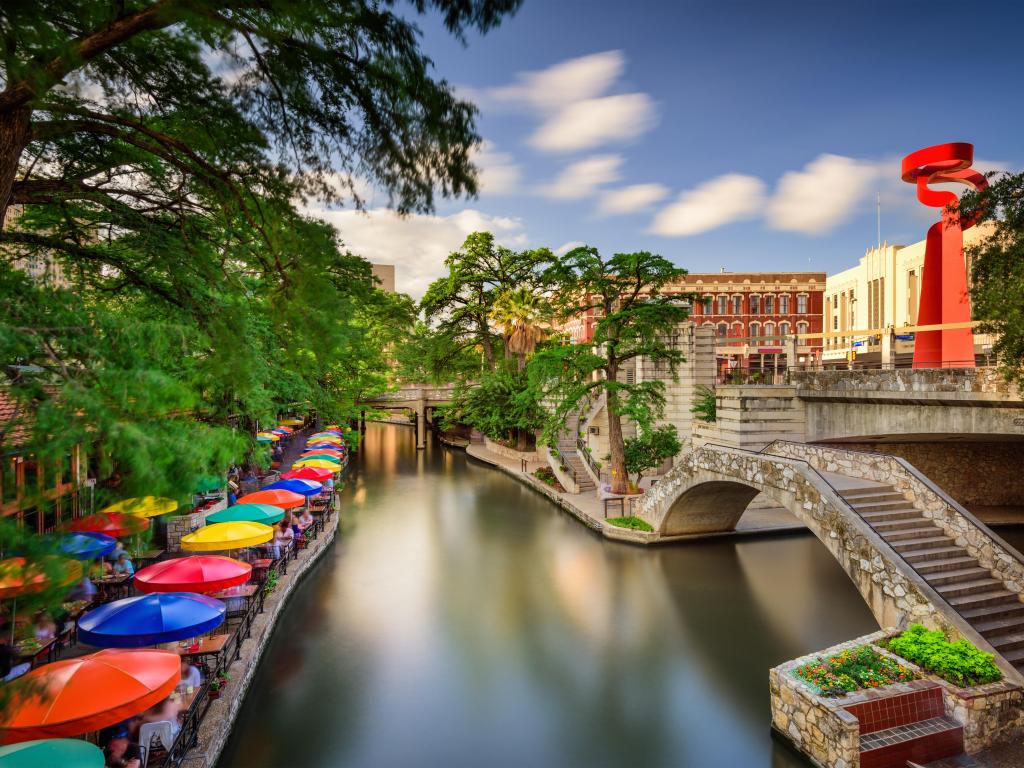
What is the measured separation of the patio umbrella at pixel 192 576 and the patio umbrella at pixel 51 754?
4.72 m

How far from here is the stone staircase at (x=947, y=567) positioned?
10.7 meters

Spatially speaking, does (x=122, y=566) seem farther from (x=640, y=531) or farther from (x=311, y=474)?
(x=640, y=531)

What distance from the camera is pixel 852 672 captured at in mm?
9562

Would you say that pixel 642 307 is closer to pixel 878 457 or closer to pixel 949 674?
pixel 878 457

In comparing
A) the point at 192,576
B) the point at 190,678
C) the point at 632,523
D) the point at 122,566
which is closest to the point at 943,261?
the point at 632,523

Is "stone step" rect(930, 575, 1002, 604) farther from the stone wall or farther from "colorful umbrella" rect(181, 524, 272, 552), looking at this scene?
the stone wall

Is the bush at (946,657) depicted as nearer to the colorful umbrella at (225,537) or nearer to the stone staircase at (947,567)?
the stone staircase at (947,567)

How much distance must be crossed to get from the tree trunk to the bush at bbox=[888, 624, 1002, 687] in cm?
1360

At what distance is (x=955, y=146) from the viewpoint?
920 inches

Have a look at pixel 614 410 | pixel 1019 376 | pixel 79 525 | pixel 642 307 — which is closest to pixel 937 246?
pixel 642 307

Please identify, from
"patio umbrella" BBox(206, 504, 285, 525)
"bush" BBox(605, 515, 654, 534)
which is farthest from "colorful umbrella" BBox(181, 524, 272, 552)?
"bush" BBox(605, 515, 654, 534)

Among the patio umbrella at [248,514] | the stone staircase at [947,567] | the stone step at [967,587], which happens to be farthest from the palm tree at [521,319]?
the stone step at [967,587]

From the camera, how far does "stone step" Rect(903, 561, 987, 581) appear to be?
38.1 ft

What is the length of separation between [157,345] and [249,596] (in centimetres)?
994
